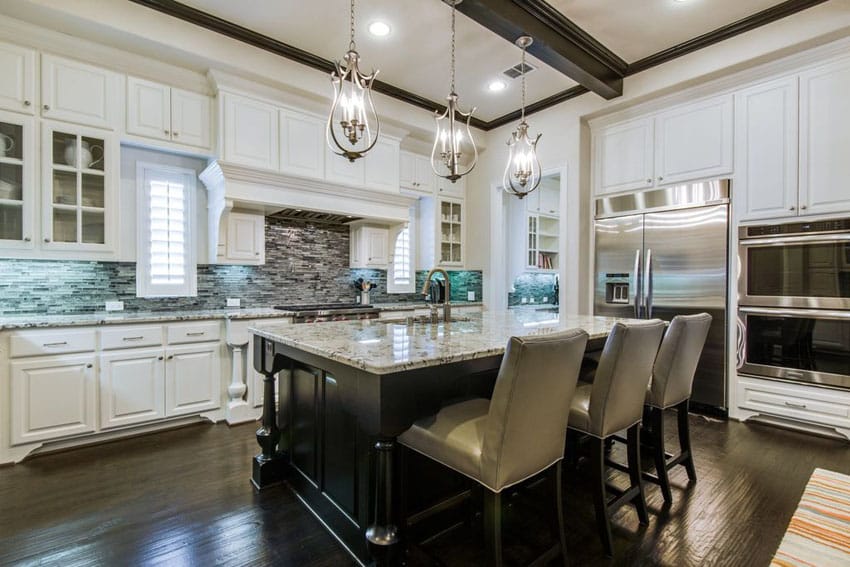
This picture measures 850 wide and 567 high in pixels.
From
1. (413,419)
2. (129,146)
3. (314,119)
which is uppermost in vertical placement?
(314,119)

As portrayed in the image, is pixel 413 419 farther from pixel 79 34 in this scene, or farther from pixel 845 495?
pixel 79 34

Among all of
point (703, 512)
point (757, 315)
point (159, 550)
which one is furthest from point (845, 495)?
point (159, 550)

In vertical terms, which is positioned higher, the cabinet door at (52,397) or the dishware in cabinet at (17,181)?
the dishware in cabinet at (17,181)

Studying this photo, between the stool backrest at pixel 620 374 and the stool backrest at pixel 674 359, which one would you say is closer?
the stool backrest at pixel 620 374

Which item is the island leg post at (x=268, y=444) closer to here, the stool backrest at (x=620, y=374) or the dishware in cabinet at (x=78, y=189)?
the stool backrest at (x=620, y=374)

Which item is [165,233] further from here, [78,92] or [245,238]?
[78,92]

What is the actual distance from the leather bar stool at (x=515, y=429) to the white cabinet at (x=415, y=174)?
385cm

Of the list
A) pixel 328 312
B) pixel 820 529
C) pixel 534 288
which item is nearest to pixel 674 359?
pixel 820 529

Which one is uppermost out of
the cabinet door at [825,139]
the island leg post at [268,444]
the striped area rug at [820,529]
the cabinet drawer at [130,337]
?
the cabinet door at [825,139]

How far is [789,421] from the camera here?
3.35 m

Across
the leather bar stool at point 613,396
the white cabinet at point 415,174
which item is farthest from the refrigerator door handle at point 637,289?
the white cabinet at point 415,174

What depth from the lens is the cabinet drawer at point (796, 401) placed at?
308 centimetres

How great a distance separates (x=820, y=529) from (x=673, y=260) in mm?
2422

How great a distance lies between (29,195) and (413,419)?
128 inches
